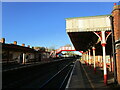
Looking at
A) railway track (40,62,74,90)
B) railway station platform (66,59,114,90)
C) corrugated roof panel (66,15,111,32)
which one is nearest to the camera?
railway station platform (66,59,114,90)

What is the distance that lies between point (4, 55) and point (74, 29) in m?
21.6

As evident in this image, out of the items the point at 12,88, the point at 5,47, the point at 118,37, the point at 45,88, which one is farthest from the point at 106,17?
the point at 5,47

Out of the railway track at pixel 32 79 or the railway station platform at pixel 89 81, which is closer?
the railway station platform at pixel 89 81

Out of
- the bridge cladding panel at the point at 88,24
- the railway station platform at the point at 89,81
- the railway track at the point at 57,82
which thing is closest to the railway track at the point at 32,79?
Result: the railway track at the point at 57,82

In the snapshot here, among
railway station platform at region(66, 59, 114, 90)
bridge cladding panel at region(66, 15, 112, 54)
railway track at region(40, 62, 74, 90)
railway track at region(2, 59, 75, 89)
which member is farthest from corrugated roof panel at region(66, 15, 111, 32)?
railway track at region(2, 59, 75, 89)

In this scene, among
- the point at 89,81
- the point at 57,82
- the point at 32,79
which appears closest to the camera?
the point at 89,81

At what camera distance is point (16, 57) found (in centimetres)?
3619

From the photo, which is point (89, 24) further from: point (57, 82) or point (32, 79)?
point (32, 79)

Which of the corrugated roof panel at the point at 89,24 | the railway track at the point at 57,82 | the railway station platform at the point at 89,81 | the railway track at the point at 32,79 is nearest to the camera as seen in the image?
the railway station platform at the point at 89,81

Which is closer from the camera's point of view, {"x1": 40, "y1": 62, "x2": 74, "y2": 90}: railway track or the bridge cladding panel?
{"x1": 40, "y1": 62, "x2": 74, "y2": 90}: railway track

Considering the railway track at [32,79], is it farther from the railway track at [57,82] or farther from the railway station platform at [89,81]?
the railway station platform at [89,81]

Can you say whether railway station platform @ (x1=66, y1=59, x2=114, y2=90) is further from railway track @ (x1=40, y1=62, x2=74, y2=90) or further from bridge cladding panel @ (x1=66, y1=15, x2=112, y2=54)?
bridge cladding panel @ (x1=66, y1=15, x2=112, y2=54)

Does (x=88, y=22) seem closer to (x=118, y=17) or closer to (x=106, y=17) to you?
(x=106, y=17)

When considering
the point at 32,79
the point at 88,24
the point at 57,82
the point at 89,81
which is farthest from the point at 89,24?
the point at 32,79
